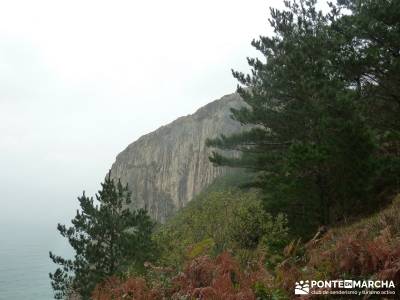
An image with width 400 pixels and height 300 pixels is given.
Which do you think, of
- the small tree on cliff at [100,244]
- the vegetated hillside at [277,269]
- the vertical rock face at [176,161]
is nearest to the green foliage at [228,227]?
the small tree on cliff at [100,244]

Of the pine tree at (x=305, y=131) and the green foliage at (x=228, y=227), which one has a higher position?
the pine tree at (x=305, y=131)

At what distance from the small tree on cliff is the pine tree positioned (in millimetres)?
6248

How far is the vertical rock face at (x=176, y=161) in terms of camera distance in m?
84.7

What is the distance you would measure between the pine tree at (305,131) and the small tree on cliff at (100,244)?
625cm

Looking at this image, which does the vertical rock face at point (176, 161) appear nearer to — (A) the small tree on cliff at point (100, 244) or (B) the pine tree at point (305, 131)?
(B) the pine tree at point (305, 131)

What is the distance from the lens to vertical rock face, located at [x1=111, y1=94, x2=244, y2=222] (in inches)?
3334

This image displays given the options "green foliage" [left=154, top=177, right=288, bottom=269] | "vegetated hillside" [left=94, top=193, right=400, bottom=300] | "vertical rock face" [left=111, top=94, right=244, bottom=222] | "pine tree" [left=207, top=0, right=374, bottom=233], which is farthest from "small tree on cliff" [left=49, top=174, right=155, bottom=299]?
"vertical rock face" [left=111, top=94, right=244, bottom=222]

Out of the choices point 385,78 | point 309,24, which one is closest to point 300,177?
point 385,78

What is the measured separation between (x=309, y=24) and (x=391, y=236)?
73.7ft

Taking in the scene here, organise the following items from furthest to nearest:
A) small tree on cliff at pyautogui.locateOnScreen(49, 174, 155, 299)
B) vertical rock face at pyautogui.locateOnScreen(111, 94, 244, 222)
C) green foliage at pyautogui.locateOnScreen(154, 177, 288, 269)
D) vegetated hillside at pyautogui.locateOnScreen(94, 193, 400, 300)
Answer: vertical rock face at pyautogui.locateOnScreen(111, 94, 244, 222)
small tree on cliff at pyautogui.locateOnScreen(49, 174, 155, 299)
green foliage at pyautogui.locateOnScreen(154, 177, 288, 269)
vegetated hillside at pyautogui.locateOnScreen(94, 193, 400, 300)

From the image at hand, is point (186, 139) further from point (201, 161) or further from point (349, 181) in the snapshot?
point (349, 181)

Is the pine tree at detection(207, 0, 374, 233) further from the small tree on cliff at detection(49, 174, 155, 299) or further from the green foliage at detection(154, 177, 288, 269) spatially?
the small tree on cliff at detection(49, 174, 155, 299)

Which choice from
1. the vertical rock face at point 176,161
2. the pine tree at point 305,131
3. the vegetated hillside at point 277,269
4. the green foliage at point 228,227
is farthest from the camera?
the vertical rock face at point 176,161

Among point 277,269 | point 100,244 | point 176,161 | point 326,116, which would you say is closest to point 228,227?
point 326,116
